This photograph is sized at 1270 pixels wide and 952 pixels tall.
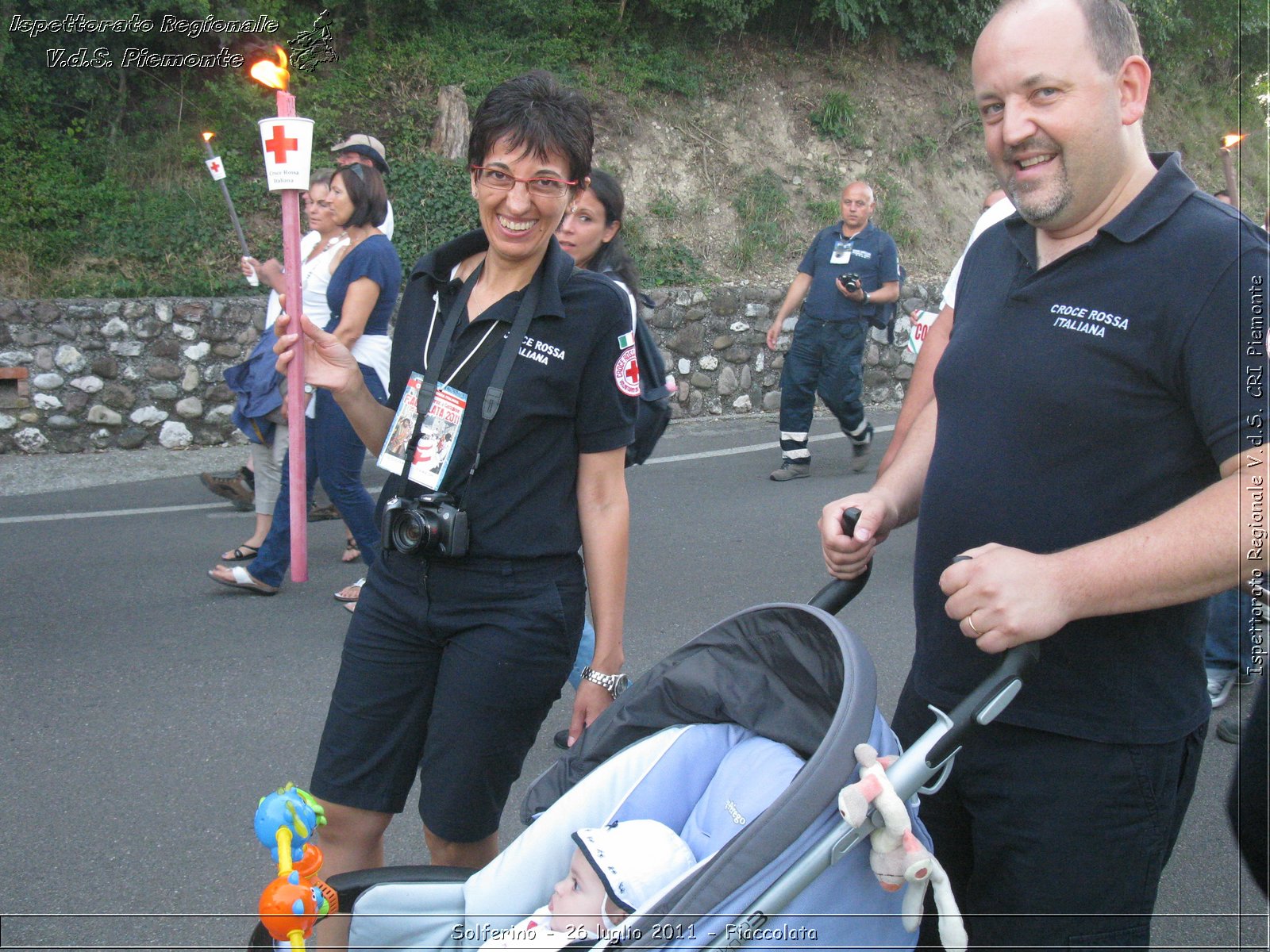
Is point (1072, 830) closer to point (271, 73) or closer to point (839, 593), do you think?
point (839, 593)

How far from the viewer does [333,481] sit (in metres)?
5.80

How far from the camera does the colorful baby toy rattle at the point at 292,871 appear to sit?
6.24 ft

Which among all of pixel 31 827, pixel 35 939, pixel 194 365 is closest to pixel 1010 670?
pixel 35 939

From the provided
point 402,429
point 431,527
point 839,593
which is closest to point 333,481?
point 402,429

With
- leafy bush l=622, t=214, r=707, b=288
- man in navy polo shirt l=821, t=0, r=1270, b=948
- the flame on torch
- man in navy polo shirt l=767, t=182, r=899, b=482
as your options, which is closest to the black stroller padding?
man in navy polo shirt l=821, t=0, r=1270, b=948

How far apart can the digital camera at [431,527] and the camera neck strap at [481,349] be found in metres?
0.07

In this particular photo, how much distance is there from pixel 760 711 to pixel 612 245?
2672 millimetres

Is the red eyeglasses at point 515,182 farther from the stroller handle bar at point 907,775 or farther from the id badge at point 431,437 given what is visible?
the stroller handle bar at point 907,775

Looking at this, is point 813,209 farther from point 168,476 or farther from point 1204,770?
point 1204,770

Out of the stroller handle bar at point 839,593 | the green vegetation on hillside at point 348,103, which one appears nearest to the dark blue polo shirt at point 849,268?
the green vegetation on hillside at point 348,103

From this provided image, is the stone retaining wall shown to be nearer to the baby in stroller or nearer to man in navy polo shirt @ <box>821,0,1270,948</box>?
the baby in stroller

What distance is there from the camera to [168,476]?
9.17m

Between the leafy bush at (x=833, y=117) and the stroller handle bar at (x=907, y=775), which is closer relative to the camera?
the stroller handle bar at (x=907, y=775)

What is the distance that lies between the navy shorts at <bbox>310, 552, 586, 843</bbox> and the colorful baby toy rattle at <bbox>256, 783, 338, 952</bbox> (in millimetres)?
509
